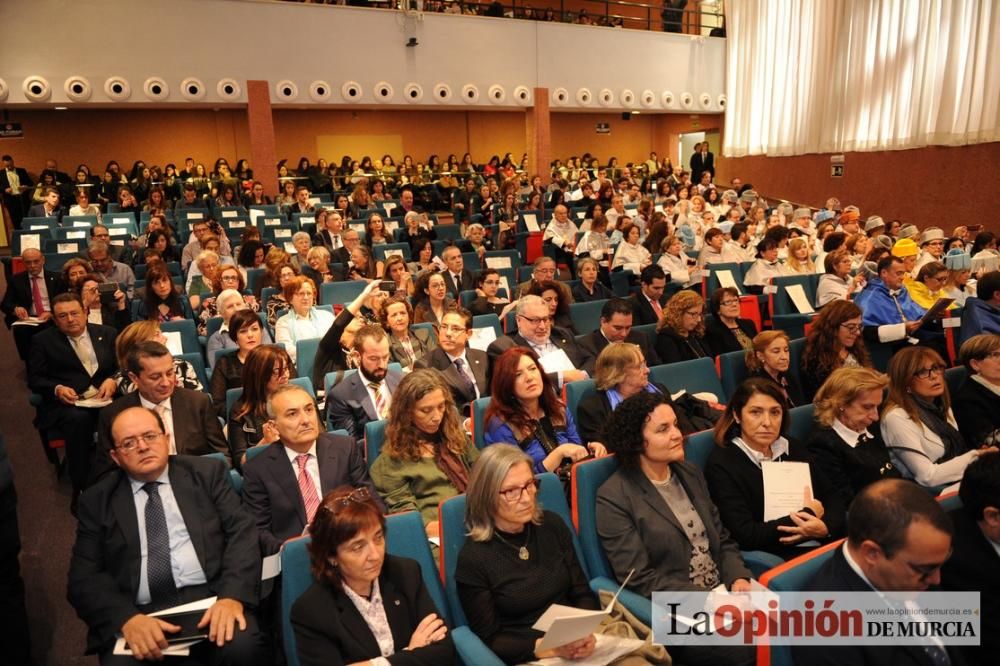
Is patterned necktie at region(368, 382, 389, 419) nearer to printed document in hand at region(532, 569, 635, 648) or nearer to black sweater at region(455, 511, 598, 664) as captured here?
black sweater at region(455, 511, 598, 664)

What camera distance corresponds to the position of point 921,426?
9.70 feet

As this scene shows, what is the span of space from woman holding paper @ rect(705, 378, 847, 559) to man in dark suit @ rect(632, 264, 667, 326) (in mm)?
2576

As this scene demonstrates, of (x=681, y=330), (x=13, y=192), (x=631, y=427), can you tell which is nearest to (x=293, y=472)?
(x=631, y=427)

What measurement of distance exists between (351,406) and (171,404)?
0.78 meters

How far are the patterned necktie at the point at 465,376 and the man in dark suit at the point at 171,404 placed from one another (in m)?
1.26

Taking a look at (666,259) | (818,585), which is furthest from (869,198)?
(818,585)

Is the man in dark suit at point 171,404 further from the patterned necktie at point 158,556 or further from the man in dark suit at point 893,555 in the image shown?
the man in dark suit at point 893,555

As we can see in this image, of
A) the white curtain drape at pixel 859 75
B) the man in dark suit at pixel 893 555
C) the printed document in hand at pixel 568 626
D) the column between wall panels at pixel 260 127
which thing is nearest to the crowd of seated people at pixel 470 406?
the printed document in hand at pixel 568 626

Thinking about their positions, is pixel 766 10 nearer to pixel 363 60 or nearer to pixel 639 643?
pixel 363 60

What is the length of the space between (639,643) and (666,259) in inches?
212

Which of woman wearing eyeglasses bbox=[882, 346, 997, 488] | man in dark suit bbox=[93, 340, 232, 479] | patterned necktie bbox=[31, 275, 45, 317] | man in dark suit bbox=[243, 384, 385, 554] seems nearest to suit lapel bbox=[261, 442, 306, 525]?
man in dark suit bbox=[243, 384, 385, 554]

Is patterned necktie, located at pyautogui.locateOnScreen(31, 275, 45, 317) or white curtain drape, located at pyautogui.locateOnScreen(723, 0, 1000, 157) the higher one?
white curtain drape, located at pyautogui.locateOnScreen(723, 0, 1000, 157)

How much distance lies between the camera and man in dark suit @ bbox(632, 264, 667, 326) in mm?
5246

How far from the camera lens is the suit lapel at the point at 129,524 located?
220 cm
